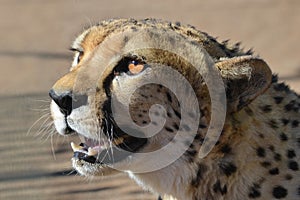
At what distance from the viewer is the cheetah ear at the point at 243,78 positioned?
2.87 m

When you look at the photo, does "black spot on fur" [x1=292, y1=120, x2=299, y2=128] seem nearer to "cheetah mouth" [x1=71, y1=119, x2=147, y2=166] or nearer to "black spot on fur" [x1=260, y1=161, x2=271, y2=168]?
"black spot on fur" [x1=260, y1=161, x2=271, y2=168]

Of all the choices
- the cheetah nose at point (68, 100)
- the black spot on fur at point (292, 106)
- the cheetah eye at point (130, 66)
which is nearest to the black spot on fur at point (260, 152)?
the black spot on fur at point (292, 106)

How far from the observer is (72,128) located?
2.93 m

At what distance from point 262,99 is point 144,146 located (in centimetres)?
47

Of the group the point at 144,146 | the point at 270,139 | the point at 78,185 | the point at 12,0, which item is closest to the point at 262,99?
the point at 270,139

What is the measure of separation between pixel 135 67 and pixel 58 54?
13.8 feet

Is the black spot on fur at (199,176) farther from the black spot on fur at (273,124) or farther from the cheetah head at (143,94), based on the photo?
the black spot on fur at (273,124)

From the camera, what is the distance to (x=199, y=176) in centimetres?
296

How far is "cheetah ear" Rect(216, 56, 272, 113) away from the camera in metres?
2.87

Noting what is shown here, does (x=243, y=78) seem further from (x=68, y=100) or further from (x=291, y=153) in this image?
(x=68, y=100)

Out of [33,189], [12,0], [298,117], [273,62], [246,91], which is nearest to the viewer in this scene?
[246,91]

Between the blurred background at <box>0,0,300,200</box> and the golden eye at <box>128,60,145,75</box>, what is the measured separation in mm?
1225

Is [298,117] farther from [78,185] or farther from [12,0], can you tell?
[12,0]

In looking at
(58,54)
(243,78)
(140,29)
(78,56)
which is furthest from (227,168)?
(58,54)
